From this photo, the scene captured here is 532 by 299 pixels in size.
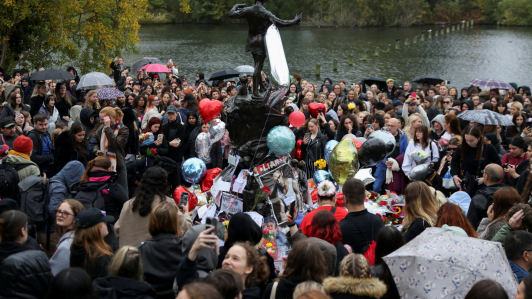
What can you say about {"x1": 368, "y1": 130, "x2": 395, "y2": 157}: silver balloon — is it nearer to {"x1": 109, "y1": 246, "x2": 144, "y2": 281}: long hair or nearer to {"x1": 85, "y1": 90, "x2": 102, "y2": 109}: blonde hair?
{"x1": 85, "y1": 90, "x2": 102, "y2": 109}: blonde hair

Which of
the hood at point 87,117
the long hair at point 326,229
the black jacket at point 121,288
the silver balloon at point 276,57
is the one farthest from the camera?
the hood at point 87,117

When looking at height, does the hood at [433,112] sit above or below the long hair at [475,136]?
below

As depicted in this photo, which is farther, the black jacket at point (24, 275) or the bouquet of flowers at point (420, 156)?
the bouquet of flowers at point (420, 156)

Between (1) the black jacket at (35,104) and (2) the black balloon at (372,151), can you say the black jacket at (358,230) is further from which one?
(1) the black jacket at (35,104)

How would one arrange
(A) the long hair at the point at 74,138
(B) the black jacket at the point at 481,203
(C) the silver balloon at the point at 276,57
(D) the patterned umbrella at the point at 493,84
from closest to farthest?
(B) the black jacket at the point at 481,203 < (C) the silver balloon at the point at 276,57 < (A) the long hair at the point at 74,138 < (D) the patterned umbrella at the point at 493,84

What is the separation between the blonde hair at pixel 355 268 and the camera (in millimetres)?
3444

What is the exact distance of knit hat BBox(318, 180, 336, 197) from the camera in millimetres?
5254

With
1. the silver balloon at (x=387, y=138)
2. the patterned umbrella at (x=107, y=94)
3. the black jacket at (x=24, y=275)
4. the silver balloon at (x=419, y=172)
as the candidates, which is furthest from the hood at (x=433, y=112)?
the black jacket at (x=24, y=275)

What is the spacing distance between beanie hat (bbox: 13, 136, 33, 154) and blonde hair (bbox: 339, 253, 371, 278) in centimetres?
470

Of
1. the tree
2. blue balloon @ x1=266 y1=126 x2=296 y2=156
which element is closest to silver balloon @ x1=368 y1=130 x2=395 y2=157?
blue balloon @ x1=266 y1=126 x2=296 y2=156

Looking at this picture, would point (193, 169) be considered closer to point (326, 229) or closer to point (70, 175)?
point (70, 175)

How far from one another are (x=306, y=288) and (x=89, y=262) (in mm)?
1806

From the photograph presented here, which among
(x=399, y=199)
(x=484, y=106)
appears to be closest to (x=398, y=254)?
(x=399, y=199)

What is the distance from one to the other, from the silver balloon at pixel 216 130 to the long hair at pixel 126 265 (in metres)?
4.65
